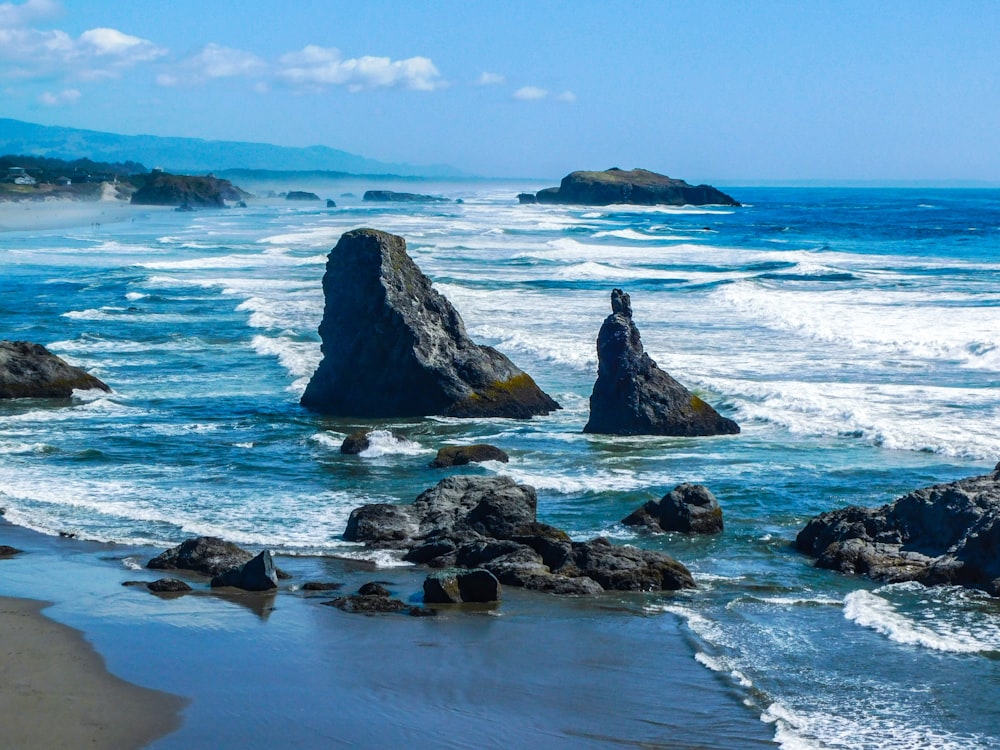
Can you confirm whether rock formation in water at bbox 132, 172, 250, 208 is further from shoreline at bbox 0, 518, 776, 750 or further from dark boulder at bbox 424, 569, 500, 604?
dark boulder at bbox 424, 569, 500, 604

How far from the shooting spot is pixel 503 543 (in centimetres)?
1552

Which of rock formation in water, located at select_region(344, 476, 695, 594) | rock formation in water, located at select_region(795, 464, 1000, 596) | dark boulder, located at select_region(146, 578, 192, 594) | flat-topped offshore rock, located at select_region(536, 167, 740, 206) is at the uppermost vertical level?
flat-topped offshore rock, located at select_region(536, 167, 740, 206)

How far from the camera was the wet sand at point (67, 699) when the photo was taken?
9.97 meters

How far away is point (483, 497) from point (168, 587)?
4.26 metres

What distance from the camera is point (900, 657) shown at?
1241 centimetres

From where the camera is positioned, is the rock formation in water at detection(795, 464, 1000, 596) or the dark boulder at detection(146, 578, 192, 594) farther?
the rock formation in water at detection(795, 464, 1000, 596)

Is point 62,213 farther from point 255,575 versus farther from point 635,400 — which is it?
point 255,575

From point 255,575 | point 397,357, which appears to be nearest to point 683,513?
point 255,575

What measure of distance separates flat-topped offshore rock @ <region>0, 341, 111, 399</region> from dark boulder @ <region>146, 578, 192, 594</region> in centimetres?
1462

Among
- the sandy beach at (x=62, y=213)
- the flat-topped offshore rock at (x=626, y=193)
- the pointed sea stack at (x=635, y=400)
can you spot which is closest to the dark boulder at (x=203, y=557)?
the pointed sea stack at (x=635, y=400)

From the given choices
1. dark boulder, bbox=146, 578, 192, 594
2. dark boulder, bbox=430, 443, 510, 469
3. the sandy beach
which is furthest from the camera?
the sandy beach

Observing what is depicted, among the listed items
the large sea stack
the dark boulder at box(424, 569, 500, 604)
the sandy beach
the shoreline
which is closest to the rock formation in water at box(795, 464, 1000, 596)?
the shoreline

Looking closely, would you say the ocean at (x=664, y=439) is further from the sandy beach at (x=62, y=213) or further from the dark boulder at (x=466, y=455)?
the sandy beach at (x=62, y=213)

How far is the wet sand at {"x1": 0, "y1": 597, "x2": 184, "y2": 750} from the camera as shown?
32.7 feet
